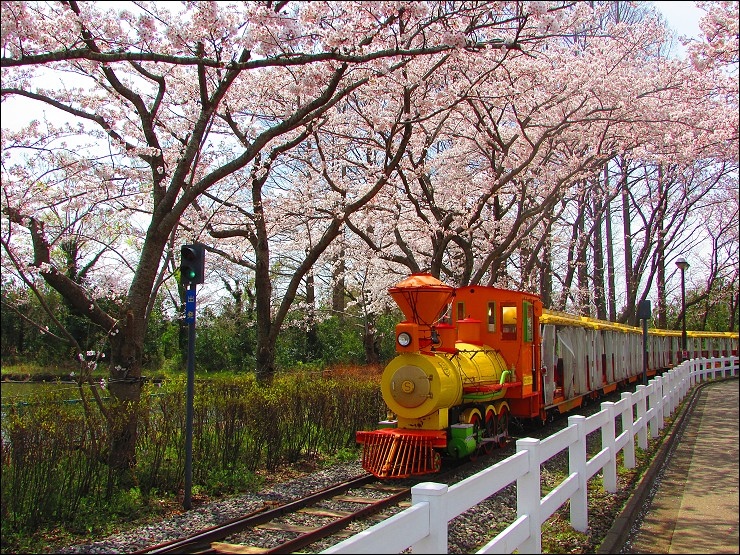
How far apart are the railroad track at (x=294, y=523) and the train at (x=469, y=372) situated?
0.80m

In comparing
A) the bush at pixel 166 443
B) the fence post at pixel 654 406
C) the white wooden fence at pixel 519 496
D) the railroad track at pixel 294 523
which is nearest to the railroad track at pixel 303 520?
the railroad track at pixel 294 523

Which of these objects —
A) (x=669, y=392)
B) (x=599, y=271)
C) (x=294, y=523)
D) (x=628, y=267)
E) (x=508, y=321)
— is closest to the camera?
(x=294, y=523)

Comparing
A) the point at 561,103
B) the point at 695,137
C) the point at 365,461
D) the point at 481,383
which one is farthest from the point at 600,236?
the point at 365,461

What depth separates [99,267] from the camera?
69.1ft

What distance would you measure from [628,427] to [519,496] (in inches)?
179

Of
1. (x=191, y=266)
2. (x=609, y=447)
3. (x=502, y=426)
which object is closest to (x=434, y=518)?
(x=609, y=447)

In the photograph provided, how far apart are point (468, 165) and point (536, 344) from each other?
8945 millimetres

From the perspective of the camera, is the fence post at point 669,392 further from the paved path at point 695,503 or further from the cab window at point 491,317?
the cab window at point 491,317

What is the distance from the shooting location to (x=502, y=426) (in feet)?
37.9

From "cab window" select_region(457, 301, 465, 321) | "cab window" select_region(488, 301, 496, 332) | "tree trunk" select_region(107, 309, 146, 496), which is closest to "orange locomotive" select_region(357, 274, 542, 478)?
"cab window" select_region(488, 301, 496, 332)

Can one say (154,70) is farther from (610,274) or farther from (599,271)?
(610,274)

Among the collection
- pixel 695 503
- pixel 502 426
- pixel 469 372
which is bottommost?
pixel 695 503

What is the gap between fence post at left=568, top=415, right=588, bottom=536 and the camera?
246 inches

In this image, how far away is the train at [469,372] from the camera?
30.1 ft
